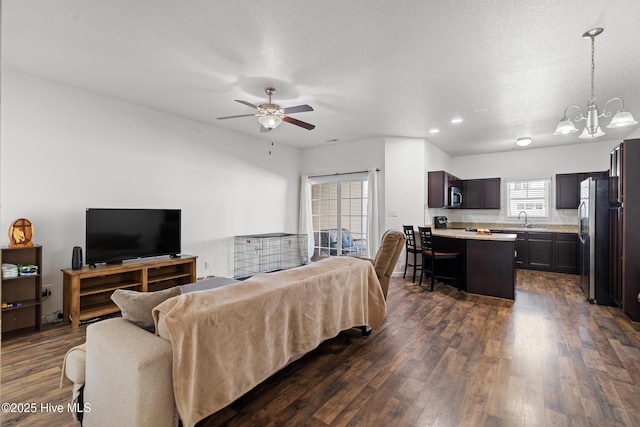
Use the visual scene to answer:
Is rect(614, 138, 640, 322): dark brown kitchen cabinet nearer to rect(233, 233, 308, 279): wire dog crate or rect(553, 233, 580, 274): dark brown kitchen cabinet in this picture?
rect(553, 233, 580, 274): dark brown kitchen cabinet

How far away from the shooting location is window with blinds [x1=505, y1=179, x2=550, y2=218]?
22.4 feet

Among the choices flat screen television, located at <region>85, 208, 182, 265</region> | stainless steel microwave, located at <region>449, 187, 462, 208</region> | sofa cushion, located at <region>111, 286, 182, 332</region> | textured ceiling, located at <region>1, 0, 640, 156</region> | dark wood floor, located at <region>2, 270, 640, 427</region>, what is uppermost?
textured ceiling, located at <region>1, 0, 640, 156</region>

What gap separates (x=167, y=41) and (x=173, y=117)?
7.31 feet

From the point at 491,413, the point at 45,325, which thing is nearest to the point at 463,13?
the point at 491,413

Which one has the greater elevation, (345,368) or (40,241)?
(40,241)

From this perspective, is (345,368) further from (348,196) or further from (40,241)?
(348,196)

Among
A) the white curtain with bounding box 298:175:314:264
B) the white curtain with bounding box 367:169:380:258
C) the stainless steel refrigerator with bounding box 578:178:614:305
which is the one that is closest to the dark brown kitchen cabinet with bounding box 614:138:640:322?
the stainless steel refrigerator with bounding box 578:178:614:305

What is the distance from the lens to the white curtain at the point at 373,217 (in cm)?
605

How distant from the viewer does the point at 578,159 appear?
646 cm

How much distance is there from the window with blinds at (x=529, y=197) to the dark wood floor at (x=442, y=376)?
11.9 ft

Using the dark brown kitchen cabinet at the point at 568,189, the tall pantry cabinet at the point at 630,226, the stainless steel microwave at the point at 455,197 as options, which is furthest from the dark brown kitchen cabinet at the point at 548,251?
the tall pantry cabinet at the point at 630,226

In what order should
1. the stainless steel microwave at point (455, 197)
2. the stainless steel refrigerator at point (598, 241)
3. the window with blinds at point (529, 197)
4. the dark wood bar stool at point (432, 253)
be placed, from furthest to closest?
1. the window with blinds at point (529, 197)
2. the stainless steel microwave at point (455, 197)
3. the dark wood bar stool at point (432, 253)
4. the stainless steel refrigerator at point (598, 241)

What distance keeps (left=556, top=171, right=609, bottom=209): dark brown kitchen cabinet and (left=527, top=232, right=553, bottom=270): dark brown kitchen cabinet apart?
0.80 meters

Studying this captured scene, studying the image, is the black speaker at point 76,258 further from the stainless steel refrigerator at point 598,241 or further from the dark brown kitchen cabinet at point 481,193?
the dark brown kitchen cabinet at point 481,193
